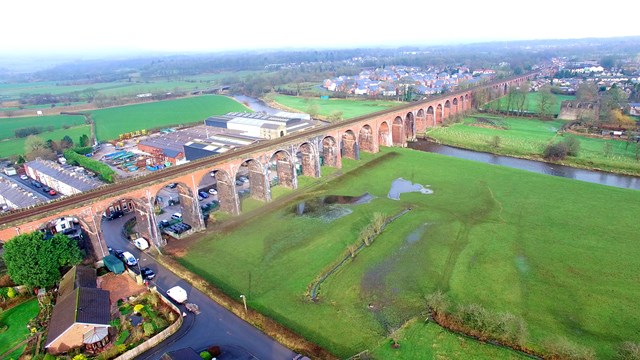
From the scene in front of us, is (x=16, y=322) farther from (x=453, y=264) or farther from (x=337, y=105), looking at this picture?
(x=337, y=105)

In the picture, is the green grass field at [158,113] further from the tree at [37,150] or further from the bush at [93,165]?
the bush at [93,165]

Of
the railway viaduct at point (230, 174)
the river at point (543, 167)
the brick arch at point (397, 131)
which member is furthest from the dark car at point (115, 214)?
the river at point (543, 167)

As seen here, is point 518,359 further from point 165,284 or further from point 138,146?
point 138,146

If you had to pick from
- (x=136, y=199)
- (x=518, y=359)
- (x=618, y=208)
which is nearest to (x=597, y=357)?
(x=518, y=359)

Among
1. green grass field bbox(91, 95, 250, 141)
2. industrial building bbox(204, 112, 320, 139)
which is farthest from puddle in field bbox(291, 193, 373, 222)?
green grass field bbox(91, 95, 250, 141)

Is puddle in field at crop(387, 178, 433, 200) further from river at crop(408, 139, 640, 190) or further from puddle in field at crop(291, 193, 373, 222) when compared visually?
river at crop(408, 139, 640, 190)

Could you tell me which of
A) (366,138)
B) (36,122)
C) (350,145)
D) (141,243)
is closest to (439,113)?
(366,138)
